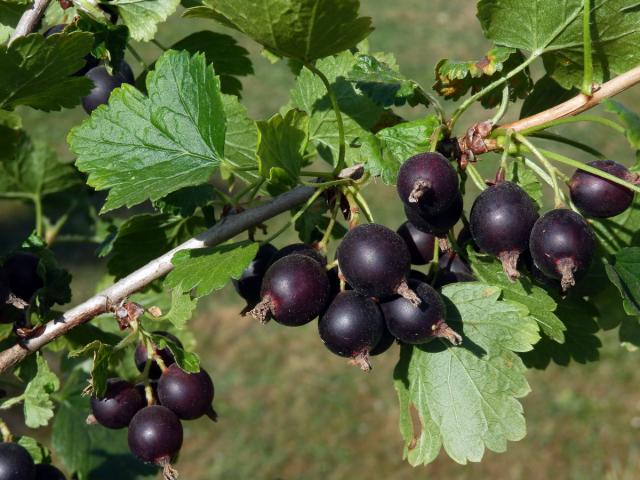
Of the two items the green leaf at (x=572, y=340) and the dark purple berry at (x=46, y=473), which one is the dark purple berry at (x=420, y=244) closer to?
the green leaf at (x=572, y=340)

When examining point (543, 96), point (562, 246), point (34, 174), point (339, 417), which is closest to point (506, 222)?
point (562, 246)

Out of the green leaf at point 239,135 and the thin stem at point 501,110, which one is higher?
the thin stem at point 501,110

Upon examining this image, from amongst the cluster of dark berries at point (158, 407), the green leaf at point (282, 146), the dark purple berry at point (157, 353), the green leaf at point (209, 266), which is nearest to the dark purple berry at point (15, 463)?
the cluster of dark berries at point (158, 407)

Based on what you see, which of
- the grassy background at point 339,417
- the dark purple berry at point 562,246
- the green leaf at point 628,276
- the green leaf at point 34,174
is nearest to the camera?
the dark purple berry at point 562,246

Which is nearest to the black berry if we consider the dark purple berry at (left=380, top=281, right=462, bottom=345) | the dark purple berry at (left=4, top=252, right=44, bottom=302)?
the dark purple berry at (left=380, top=281, right=462, bottom=345)

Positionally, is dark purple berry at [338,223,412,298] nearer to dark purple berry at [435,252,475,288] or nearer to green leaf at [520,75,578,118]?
dark purple berry at [435,252,475,288]

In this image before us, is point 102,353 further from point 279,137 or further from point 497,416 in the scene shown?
point 497,416
